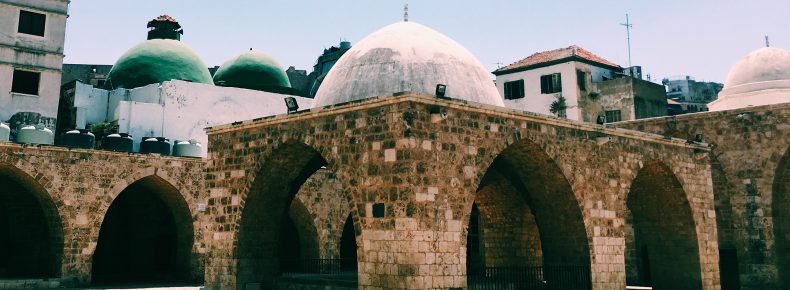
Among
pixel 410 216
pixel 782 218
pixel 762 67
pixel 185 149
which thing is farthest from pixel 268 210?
pixel 762 67

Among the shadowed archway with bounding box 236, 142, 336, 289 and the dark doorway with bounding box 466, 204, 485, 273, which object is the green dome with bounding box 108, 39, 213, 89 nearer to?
the dark doorway with bounding box 466, 204, 485, 273

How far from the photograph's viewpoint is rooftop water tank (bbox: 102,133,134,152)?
58.6 ft

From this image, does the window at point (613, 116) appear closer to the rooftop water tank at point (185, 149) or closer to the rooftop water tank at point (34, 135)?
the rooftop water tank at point (185, 149)

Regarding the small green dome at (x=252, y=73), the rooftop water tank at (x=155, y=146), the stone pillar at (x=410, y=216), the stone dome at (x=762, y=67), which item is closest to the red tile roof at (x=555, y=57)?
the stone dome at (x=762, y=67)

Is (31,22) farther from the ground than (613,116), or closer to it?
farther from the ground

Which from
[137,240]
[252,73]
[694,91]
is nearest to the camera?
[137,240]

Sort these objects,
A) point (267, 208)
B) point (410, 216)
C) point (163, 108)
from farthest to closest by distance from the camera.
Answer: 1. point (163, 108)
2. point (267, 208)
3. point (410, 216)

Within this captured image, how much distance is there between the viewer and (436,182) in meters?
9.40

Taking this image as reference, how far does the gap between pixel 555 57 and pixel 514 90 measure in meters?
2.40

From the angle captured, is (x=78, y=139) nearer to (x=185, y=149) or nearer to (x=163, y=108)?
(x=185, y=149)

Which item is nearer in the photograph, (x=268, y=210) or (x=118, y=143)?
(x=268, y=210)

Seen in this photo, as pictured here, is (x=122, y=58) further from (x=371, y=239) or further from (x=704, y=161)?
(x=704, y=161)

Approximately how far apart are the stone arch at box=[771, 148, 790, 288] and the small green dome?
16.5 meters

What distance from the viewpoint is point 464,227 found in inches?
385
